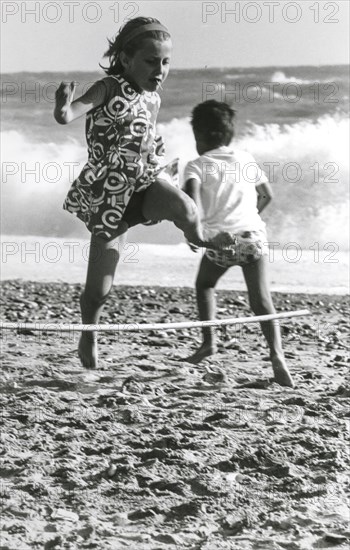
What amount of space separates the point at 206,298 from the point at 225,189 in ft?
1.72

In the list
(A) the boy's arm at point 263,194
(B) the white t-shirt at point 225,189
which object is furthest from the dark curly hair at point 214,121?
(A) the boy's arm at point 263,194

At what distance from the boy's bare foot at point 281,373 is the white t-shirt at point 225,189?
55 centimetres

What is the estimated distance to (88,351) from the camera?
4031 mm

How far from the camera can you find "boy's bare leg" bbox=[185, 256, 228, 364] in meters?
4.25

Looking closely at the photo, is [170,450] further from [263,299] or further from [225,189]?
[225,189]

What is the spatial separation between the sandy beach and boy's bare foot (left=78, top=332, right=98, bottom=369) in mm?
53

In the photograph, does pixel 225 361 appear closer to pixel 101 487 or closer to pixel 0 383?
pixel 0 383

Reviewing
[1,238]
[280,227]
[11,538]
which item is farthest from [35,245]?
[11,538]

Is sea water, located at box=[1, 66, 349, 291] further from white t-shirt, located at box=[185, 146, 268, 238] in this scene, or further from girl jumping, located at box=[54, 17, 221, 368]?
girl jumping, located at box=[54, 17, 221, 368]

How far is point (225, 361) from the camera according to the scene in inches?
178

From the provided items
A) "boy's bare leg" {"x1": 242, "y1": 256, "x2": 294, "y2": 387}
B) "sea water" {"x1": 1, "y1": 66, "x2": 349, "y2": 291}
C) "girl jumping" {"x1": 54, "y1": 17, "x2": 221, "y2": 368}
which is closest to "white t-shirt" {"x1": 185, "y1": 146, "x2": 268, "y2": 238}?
"boy's bare leg" {"x1": 242, "y1": 256, "x2": 294, "y2": 387}

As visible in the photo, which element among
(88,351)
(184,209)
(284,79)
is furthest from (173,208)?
(284,79)

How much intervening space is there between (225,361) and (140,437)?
1421 millimetres

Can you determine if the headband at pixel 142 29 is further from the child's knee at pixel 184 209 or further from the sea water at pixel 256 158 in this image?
the sea water at pixel 256 158
